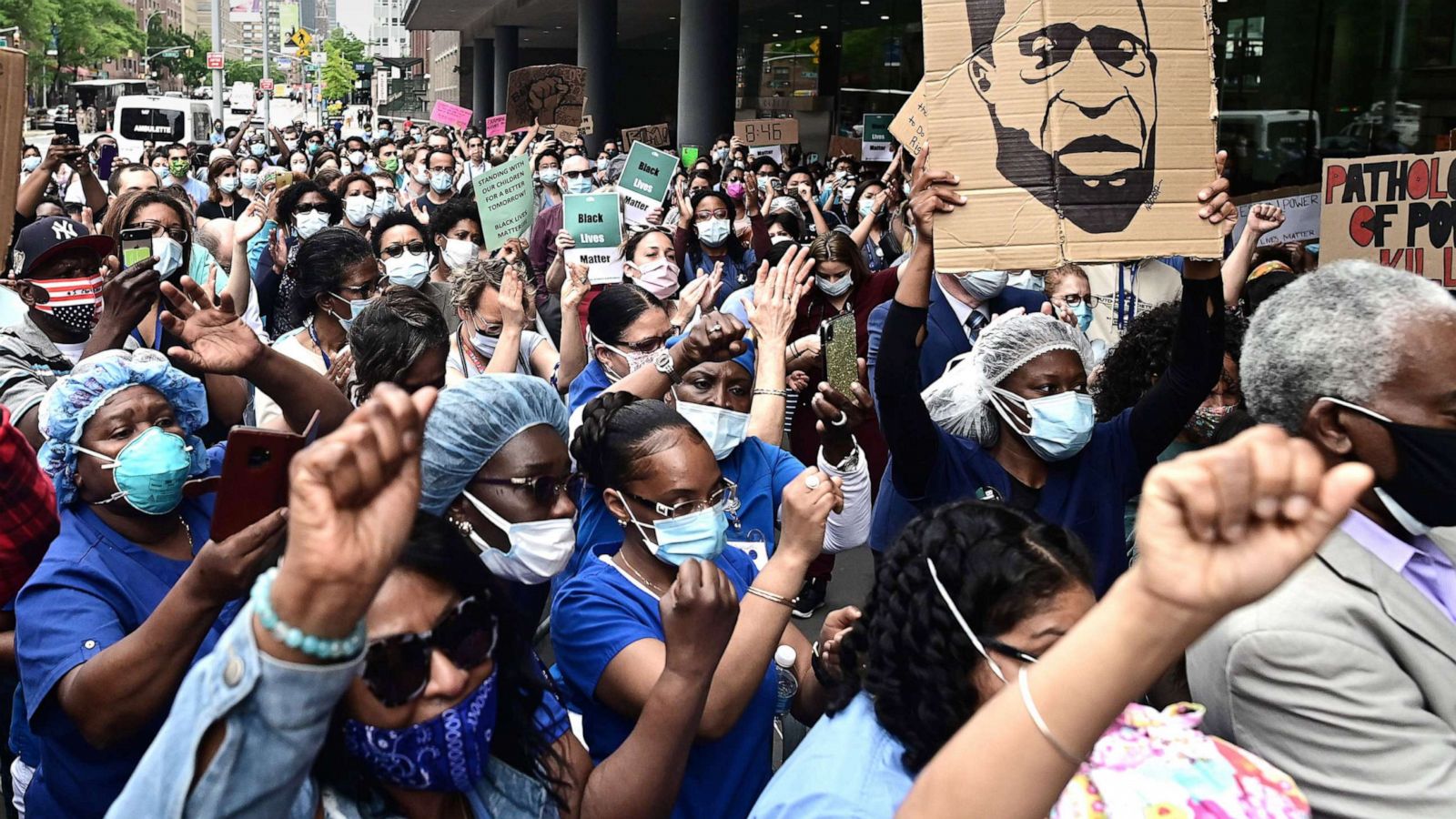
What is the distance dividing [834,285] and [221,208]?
9.05 meters

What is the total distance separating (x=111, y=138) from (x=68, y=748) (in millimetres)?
17461

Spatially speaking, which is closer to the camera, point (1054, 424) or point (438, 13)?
point (1054, 424)

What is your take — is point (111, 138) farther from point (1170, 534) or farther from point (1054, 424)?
point (1170, 534)

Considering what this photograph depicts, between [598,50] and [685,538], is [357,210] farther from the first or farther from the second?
[598,50]

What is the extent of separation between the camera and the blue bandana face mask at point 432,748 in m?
1.90

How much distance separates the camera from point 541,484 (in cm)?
288

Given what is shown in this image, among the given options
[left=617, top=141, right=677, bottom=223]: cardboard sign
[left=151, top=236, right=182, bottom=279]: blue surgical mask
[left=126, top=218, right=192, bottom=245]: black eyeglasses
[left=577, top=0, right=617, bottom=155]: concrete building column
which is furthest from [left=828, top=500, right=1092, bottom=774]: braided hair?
[left=577, top=0, right=617, bottom=155]: concrete building column

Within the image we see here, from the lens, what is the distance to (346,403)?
3.64 metres

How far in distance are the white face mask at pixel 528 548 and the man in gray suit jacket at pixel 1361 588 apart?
1355mm

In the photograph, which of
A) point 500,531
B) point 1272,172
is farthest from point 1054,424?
point 1272,172

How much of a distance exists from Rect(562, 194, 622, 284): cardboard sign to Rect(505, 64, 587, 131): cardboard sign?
6726mm

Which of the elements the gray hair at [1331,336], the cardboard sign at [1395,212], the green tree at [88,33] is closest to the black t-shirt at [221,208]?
the cardboard sign at [1395,212]

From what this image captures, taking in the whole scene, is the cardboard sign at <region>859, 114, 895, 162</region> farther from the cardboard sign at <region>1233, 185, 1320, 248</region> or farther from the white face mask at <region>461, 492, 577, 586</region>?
the white face mask at <region>461, 492, 577, 586</region>

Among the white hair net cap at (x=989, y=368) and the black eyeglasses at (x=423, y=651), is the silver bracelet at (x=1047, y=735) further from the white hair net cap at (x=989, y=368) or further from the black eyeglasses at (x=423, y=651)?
the white hair net cap at (x=989, y=368)
